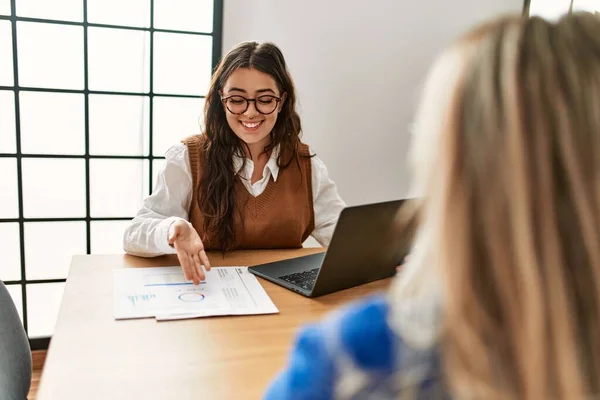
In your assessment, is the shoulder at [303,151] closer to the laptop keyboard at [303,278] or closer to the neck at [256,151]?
the neck at [256,151]

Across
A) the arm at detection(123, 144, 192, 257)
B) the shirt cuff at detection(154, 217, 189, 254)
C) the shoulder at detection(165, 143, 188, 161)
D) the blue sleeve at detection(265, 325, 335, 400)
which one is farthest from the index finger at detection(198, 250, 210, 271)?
the blue sleeve at detection(265, 325, 335, 400)

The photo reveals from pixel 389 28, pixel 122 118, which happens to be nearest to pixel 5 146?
pixel 122 118

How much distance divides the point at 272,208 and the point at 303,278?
50cm

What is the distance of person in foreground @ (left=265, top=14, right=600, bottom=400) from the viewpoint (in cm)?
49

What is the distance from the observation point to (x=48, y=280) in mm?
2561

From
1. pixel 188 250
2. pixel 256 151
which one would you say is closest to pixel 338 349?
pixel 188 250

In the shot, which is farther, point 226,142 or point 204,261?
point 226,142

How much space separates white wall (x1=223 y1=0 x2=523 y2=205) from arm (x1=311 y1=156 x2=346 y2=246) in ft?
2.28

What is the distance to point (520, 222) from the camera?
0.48 m

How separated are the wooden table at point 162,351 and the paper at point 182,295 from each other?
3 centimetres

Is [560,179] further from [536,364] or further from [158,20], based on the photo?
[158,20]

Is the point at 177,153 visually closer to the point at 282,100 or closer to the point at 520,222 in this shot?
the point at 282,100

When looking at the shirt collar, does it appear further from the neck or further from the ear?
the ear

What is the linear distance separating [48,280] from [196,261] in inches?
60.1
